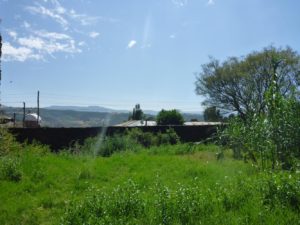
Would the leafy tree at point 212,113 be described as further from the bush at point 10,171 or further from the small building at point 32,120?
the bush at point 10,171

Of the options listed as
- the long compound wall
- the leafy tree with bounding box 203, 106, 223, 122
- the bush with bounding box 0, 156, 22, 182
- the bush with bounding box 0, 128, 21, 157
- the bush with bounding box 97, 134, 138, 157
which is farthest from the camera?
the leafy tree with bounding box 203, 106, 223, 122

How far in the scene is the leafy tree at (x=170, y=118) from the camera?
39344 mm

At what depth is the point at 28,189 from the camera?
7477 millimetres

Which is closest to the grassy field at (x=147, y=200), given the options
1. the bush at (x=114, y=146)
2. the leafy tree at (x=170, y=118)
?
the bush at (x=114, y=146)

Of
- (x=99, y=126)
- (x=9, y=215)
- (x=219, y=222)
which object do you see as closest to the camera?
(x=219, y=222)

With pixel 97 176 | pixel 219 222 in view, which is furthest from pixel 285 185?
pixel 97 176

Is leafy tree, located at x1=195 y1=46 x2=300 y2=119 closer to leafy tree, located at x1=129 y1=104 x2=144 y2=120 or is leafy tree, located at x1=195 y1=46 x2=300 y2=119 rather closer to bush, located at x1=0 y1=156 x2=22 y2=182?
leafy tree, located at x1=129 y1=104 x2=144 y2=120

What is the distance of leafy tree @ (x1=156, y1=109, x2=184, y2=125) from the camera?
39344 millimetres

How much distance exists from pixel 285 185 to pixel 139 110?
Answer: 149 ft

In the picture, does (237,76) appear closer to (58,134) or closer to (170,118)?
(170,118)

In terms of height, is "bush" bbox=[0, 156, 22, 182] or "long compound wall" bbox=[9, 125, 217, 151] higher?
"long compound wall" bbox=[9, 125, 217, 151]

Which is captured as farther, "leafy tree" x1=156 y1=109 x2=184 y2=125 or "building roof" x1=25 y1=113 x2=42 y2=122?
"leafy tree" x1=156 y1=109 x2=184 y2=125

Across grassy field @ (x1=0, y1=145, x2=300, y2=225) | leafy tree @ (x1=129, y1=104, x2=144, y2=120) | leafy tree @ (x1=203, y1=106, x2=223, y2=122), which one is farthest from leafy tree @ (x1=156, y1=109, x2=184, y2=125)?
grassy field @ (x1=0, y1=145, x2=300, y2=225)

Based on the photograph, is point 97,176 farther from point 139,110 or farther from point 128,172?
point 139,110
